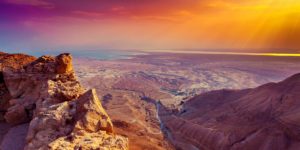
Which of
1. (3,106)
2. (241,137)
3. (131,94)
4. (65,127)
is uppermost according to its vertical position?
(65,127)

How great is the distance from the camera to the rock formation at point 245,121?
3722 cm

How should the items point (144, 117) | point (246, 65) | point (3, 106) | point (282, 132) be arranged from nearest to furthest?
point (3, 106) < point (282, 132) < point (144, 117) < point (246, 65)

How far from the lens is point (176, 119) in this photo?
57.5 metres

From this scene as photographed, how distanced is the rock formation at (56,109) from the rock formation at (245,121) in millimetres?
30392

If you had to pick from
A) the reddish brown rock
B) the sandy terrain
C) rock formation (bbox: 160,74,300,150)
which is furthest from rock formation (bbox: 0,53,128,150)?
rock formation (bbox: 160,74,300,150)

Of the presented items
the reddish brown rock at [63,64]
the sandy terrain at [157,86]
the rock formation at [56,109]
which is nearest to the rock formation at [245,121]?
the sandy terrain at [157,86]

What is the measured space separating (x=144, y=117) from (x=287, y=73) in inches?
4551

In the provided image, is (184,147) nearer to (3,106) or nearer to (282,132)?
(282,132)

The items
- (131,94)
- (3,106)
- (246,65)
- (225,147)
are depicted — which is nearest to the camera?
(3,106)

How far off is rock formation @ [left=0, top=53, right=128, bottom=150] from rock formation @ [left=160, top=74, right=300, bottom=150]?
30392mm

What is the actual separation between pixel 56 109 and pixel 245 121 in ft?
132

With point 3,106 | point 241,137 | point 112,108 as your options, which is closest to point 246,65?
point 112,108

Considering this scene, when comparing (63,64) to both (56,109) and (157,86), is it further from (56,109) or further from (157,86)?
(157,86)

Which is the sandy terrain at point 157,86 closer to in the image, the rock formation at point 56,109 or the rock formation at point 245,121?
the rock formation at point 245,121
